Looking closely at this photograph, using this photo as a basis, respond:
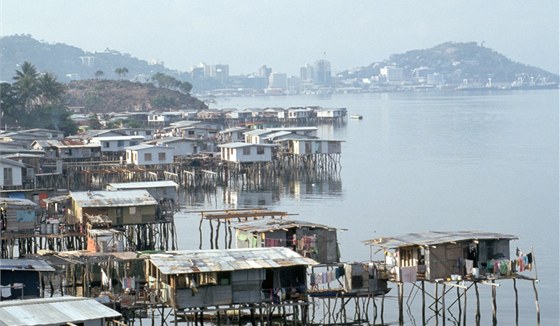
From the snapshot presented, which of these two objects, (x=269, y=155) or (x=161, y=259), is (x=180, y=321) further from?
(x=269, y=155)

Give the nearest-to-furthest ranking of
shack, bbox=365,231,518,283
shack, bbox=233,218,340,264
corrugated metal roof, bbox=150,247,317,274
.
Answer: corrugated metal roof, bbox=150,247,317,274
shack, bbox=365,231,518,283
shack, bbox=233,218,340,264

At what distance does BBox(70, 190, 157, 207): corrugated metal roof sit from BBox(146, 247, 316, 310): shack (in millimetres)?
12931

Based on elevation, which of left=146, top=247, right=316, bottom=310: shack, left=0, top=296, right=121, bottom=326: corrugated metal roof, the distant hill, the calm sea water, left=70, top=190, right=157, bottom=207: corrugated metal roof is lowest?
the calm sea water

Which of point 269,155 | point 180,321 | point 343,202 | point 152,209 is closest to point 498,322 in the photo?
point 180,321

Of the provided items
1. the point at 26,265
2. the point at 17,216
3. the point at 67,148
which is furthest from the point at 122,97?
the point at 26,265

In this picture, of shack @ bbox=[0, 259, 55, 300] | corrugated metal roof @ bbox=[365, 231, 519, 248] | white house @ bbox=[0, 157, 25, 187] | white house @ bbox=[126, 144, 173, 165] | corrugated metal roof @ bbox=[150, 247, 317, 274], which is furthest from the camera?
white house @ bbox=[126, 144, 173, 165]

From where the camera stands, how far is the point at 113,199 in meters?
43.8

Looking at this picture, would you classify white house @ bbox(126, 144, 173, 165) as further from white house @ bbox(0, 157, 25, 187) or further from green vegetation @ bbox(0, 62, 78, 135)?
green vegetation @ bbox(0, 62, 78, 135)

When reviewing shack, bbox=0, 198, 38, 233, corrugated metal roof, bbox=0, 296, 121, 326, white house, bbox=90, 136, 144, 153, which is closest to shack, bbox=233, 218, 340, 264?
shack, bbox=0, 198, 38, 233

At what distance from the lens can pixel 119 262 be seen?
113 ft

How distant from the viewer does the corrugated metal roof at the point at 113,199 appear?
→ 43125 mm

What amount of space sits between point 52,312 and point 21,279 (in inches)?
274

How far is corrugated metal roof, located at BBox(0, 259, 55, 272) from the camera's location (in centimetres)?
2976

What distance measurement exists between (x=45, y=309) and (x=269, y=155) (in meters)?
51.1
